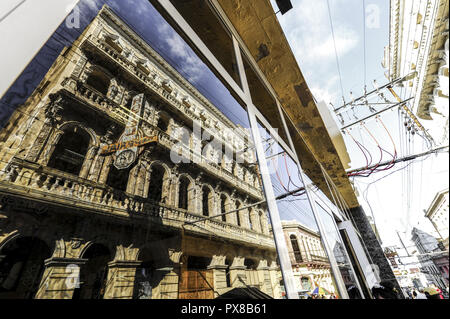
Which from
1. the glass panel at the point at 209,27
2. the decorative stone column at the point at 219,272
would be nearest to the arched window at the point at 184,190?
the decorative stone column at the point at 219,272

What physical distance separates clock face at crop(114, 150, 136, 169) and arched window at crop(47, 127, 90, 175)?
0.42 metres

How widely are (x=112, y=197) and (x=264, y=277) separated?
8.93 ft

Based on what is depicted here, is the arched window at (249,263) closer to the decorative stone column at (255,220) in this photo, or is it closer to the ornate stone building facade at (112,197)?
the ornate stone building facade at (112,197)

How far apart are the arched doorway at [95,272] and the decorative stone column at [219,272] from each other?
163 cm

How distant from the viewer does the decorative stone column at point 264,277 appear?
2711 millimetres

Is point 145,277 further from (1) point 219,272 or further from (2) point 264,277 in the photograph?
(2) point 264,277

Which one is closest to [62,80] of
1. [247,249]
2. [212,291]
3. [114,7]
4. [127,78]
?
[114,7]

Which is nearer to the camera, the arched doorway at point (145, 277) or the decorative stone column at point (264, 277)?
the arched doorway at point (145, 277)

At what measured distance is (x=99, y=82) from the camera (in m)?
2.90

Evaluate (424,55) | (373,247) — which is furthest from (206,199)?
(373,247)

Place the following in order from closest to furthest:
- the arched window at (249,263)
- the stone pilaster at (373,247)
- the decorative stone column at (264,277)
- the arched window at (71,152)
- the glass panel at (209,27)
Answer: the glass panel at (209,27) < the arched window at (71,152) < the decorative stone column at (264,277) < the arched window at (249,263) < the stone pilaster at (373,247)

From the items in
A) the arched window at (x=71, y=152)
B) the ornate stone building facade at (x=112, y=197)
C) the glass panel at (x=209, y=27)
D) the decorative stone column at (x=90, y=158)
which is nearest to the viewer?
the glass panel at (x=209, y=27)
